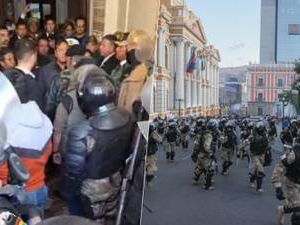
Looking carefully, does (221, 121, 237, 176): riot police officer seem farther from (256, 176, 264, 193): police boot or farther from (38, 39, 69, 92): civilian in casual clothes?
(38, 39, 69, 92): civilian in casual clothes

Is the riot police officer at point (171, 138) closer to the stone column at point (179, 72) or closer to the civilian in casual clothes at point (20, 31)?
the stone column at point (179, 72)

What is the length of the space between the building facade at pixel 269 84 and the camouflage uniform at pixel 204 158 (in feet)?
0.67

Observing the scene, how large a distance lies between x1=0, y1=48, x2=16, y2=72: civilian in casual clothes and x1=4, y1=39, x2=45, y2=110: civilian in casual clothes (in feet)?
0.04

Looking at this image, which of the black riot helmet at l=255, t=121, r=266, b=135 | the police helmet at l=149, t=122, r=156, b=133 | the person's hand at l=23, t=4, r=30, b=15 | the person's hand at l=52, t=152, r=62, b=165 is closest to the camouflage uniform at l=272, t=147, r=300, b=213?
the black riot helmet at l=255, t=121, r=266, b=135

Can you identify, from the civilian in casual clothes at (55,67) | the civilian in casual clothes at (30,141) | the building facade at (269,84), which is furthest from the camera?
the building facade at (269,84)

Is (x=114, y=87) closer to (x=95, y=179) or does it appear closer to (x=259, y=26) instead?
(x=95, y=179)

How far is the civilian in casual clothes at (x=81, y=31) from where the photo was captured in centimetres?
182

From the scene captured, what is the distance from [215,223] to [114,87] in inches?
21.9

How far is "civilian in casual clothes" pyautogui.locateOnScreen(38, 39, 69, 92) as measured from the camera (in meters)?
1.77

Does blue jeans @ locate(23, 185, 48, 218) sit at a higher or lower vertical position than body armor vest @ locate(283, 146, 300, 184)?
lower

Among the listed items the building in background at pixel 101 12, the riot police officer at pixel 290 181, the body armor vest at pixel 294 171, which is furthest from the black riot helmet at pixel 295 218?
the building in background at pixel 101 12

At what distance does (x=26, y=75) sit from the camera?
5.70 feet

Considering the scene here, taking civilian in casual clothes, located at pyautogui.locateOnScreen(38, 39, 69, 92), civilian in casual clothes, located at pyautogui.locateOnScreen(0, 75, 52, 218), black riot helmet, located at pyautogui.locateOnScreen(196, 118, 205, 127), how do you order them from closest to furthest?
civilian in casual clothes, located at pyautogui.locateOnScreen(0, 75, 52, 218) → civilian in casual clothes, located at pyautogui.locateOnScreen(38, 39, 69, 92) → black riot helmet, located at pyautogui.locateOnScreen(196, 118, 205, 127)

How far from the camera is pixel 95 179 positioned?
1.78 m
